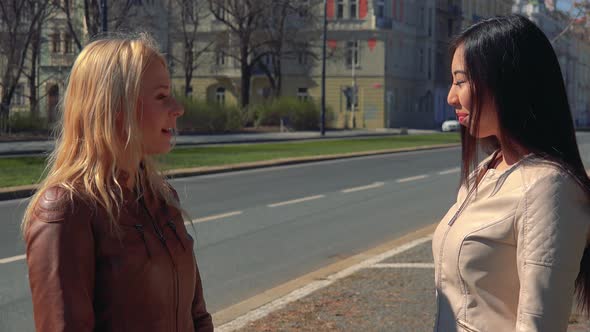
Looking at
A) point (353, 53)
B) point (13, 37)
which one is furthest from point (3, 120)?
point (353, 53)

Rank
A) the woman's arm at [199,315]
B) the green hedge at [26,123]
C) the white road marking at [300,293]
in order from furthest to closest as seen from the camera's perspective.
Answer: the green hedge at [26,123]
the white road marking at [300,293]
the woman's arm at [199,315]

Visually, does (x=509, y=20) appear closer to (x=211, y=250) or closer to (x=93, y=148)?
(x=93, y=148)

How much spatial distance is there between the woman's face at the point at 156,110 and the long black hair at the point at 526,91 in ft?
2.64

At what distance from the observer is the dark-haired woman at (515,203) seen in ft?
7.39

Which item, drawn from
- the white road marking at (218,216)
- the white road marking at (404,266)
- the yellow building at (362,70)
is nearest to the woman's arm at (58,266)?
the white road marking at (404,266)

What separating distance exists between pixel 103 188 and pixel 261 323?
3754mm

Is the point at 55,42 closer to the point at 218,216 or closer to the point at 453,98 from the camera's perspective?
the point at 218,216

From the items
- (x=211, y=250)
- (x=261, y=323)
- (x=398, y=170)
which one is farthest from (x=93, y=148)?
(x=398, y=170)

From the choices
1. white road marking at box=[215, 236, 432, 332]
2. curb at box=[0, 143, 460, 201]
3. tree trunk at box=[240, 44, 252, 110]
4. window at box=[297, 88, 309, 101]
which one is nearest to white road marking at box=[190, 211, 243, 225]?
curb at box=[0, 143, 460, 201]

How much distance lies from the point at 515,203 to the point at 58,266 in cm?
110

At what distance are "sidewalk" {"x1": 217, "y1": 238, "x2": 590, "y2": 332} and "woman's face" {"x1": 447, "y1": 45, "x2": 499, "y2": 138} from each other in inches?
132

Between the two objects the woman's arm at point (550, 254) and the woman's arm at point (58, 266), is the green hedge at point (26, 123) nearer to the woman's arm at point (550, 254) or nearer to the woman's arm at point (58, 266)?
the woman's arm at point (58, 266)

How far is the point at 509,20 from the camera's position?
8.34ft

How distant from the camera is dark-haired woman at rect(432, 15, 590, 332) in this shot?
7.39 feet
